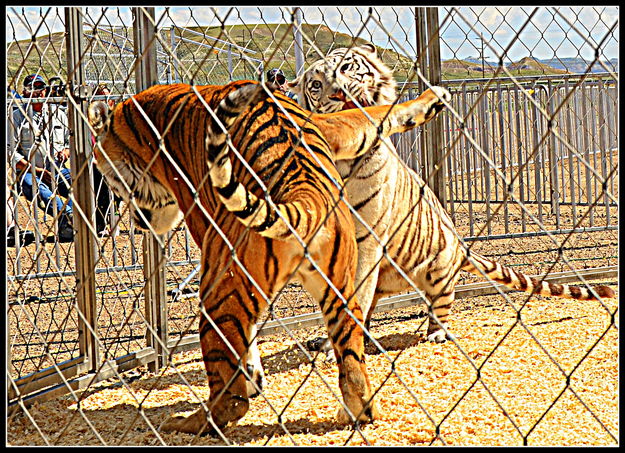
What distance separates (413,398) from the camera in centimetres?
253

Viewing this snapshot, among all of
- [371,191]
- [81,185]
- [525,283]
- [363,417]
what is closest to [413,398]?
[363,417]

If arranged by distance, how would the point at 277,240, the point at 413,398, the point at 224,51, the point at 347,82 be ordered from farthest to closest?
1. the point at 224,51
2. the point at 347,82
3. the point at 277,240
4. the point at 413,398

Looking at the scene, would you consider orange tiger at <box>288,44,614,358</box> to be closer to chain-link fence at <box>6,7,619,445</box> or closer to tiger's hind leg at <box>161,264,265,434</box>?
chain-link fence at <box>6,7,619,445</box>

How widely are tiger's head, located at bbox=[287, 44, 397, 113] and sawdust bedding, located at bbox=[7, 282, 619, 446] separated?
55.4 inches

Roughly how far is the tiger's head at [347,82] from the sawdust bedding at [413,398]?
1406mm

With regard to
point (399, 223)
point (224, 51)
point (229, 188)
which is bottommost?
point (399, 223)

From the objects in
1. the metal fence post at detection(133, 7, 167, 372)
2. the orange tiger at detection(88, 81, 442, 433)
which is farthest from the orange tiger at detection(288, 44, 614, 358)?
the orange tiger at detection(88, 81, 442, 433)

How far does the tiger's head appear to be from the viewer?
436 cm

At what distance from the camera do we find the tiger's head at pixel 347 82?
4363mm

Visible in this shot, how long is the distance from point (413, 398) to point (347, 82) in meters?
2.32

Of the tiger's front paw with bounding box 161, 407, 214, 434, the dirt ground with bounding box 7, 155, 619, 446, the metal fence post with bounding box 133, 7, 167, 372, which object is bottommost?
the dirt ground with bounding box 7, 155, 619, 446

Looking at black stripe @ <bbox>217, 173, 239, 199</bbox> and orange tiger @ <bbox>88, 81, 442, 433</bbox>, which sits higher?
black stripe @ <bbox>217, 173, 239, 199</bbox>

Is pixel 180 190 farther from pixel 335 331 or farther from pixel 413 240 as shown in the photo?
pixel 413 240

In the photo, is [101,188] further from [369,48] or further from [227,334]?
[227,334]
